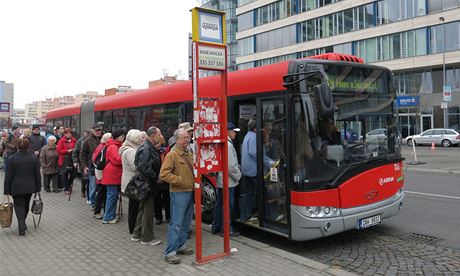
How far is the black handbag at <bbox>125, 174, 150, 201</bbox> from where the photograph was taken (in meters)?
6.07

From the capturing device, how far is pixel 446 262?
5.54 metres

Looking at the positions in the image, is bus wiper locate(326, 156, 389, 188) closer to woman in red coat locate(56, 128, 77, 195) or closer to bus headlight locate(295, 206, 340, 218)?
bus headlight locate(295, 206, 340, 218)

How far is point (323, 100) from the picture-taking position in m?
5.27

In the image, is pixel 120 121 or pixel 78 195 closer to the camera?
pixel 78 195

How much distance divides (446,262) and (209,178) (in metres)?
3.92

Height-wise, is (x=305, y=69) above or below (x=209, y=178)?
above

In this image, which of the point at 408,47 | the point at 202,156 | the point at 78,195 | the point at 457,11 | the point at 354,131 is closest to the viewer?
the point at 202,156

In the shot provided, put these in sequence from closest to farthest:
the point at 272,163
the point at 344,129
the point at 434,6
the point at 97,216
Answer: the point at 344,129
the point at 272,163
the point at 97,216
the point at 434,6

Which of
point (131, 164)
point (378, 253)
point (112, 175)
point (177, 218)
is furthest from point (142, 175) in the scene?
point (378, 253)

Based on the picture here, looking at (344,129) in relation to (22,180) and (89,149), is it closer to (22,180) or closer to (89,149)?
(22,180)

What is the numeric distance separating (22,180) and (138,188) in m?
2.23

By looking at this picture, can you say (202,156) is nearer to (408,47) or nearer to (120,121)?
(120,121)

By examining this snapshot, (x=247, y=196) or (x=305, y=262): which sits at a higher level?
(x=247, y=196)

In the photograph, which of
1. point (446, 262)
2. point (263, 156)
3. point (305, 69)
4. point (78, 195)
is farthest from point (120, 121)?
point (446, 262)
